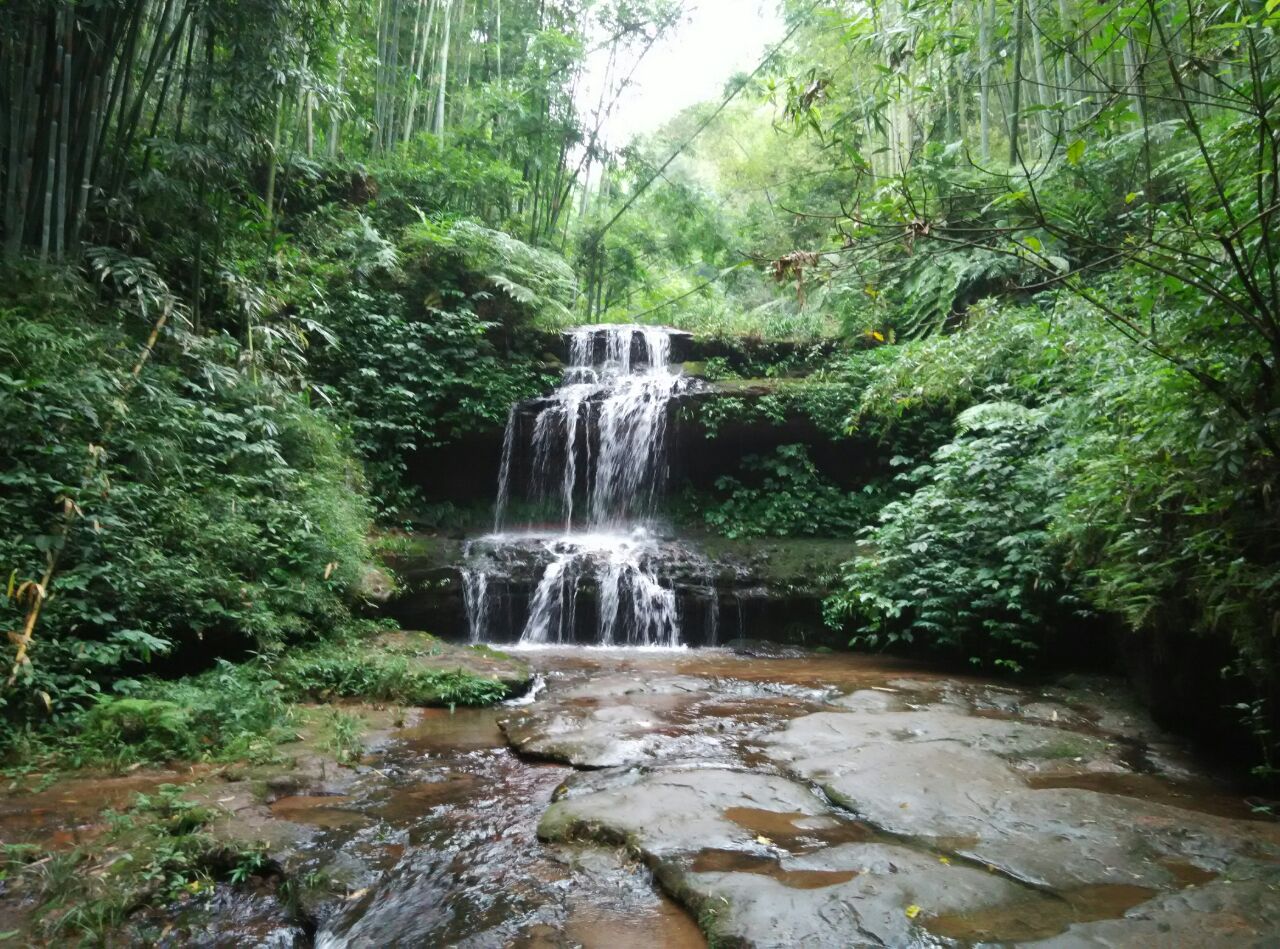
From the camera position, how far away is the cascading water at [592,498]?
846 cm

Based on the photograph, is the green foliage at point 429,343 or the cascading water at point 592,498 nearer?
the cascading water at point 592,498

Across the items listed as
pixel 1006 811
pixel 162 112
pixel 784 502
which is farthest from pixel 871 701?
pixel 162 112

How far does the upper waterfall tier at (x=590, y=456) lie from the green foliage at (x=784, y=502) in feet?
3.61

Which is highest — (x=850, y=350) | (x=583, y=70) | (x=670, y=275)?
(x=583, y=70)

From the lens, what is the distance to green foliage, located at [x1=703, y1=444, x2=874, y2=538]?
10031 millimetres

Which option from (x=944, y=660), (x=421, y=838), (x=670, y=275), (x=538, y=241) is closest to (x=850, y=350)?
(x=944, y=660)

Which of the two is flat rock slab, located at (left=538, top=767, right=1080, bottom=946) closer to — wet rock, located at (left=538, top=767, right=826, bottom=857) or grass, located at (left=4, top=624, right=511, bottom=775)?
wet rock, located at (left=538, top=767, right=826, bottom=857)

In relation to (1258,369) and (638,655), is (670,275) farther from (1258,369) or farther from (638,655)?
(1258,369)

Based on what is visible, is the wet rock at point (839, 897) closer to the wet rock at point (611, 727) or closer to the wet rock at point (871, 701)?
the wet rock at point (611, 727)

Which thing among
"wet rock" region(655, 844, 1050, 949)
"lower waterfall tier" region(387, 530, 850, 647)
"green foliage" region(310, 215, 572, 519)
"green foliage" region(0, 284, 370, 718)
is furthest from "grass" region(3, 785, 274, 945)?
"green foliage" region(310, 215, 572, 519)

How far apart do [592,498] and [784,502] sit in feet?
8.99

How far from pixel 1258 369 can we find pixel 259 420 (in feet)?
23.2

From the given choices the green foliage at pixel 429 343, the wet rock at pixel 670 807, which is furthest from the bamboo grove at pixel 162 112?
the wet rock at pixel 670 807

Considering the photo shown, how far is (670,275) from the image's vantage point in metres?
22.8
